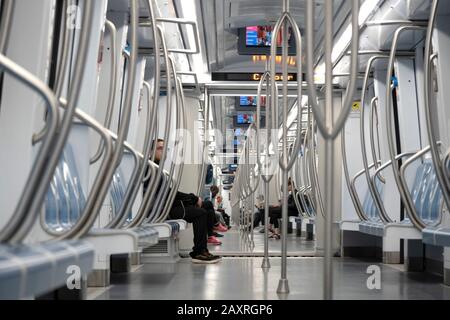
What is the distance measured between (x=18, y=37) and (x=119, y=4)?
10.2 feet

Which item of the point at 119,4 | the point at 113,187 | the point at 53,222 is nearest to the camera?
the point at 53,222

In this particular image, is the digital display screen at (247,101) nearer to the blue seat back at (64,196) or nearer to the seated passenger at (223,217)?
the seated passenger at (223,217)

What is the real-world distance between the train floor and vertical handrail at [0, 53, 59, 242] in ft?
9.16

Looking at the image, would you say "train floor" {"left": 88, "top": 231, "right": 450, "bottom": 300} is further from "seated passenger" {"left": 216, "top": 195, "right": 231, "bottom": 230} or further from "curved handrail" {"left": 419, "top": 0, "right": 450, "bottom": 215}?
"seated passenger" {"left": 216, "top": 195, "right": 231, "bottom": 230}

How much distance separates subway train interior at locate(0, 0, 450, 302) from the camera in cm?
203

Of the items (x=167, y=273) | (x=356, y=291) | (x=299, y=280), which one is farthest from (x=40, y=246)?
(x=167, y=273)

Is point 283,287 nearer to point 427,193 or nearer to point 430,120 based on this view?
A: point 430,120

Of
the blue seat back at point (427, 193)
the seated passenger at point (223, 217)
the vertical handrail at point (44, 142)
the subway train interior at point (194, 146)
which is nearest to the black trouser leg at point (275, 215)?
the subway train interior at point (194, 146)

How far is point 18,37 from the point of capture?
114 inches

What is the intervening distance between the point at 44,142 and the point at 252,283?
12.4 ft

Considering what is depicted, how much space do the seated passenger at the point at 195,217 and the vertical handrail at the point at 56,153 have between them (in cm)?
532

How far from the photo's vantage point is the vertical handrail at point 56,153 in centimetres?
154

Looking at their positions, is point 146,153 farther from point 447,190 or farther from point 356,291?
point 356,291

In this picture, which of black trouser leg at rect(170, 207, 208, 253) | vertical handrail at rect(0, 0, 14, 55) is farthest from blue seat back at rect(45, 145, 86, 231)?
black trouser leg at rect(170, 207, 208, 253)
